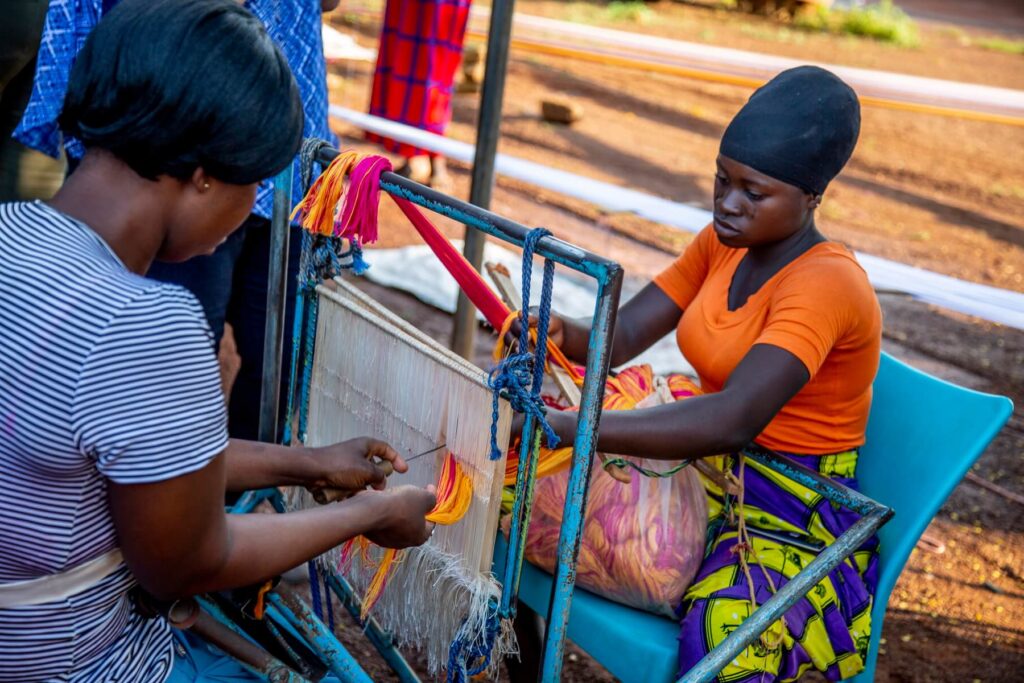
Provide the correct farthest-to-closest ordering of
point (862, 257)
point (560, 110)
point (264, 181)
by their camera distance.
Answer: point (560, 110) → point (862, 257) → point (264, 181)

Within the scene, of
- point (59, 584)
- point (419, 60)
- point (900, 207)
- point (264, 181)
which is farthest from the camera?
point (900, 207)

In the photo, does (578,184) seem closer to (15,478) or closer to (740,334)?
(740,334)

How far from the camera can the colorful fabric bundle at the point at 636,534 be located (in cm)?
188

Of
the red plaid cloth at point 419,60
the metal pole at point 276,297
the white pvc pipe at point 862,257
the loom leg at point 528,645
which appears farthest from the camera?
the red plaid cloth at point 419,60

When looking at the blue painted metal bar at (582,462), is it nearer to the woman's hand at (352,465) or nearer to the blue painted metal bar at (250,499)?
the woman's hand at (352,465)

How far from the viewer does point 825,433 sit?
209 centimetres

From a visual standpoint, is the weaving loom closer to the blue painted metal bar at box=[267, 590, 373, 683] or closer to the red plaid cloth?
the blue painted metal bar at box=[267, 590, 373, 683]

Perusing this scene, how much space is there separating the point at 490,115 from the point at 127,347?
→ 243cm

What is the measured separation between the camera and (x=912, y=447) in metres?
2.10

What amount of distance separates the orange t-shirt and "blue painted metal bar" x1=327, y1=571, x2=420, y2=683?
0.89 m

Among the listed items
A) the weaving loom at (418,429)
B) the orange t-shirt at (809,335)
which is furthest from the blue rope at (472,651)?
the orange t-shirt at (809,335)

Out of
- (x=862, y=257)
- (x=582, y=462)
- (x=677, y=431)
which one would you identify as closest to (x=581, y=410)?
(x=582, y=462)

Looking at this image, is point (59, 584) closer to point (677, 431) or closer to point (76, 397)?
point (76, 397)

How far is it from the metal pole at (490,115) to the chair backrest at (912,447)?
144cm
